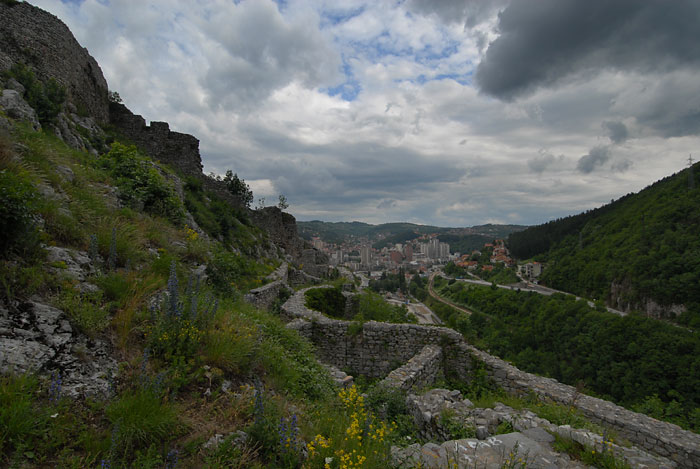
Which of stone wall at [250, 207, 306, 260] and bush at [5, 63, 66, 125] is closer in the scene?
bush at [5, 63, 66, 125]

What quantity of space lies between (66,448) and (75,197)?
454 cm

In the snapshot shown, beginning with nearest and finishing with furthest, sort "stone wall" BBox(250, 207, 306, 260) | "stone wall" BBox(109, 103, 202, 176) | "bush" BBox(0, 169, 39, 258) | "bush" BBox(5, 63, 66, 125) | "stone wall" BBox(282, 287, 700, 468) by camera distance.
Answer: "bush" BBox(0, 169, 39, 258), "stone wall" BBox(282, 287, 700, 468), "bush" BBox(5, 63, 66, 125), "stone wall" BBox(109, 103, 202, 176), "stone wall" BBox(250, 207, 306, 260)

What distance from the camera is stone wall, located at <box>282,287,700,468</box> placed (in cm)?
559

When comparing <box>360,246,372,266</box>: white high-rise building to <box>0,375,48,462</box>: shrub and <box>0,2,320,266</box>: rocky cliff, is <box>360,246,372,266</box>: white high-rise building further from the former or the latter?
<box>0,375,48,462</box>: shrub

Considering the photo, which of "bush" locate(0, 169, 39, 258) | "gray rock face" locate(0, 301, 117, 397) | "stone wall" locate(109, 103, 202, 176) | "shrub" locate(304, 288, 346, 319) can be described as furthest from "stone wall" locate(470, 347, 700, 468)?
"stone wall" locate(109, 103, 202, 176)

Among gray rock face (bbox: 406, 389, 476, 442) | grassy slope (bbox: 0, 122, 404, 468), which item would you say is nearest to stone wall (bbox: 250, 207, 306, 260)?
grassy slope (bbox: 0, 122, 404, 468)

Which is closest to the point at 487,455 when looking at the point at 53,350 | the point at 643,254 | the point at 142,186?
the point at 53,350

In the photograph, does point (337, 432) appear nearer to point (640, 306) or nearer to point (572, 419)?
point (572, 419)

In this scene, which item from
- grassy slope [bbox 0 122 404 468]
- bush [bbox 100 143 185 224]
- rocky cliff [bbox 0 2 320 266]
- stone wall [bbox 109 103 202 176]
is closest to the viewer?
grassy slope [bbox 0 122 404 468]

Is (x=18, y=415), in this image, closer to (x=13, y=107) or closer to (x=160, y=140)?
(x=13, y=107)

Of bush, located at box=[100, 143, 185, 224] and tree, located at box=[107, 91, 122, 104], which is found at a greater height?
tree, located at box=[107, 91, 122, 104]

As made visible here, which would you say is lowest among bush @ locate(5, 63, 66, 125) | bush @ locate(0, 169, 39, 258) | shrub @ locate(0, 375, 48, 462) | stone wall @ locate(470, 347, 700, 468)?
stone wall @ locate(470, 347, 700, 468)

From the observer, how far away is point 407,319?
40.7 ft

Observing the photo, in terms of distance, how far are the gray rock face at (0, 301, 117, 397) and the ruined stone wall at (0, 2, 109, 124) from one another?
42.5 ft
